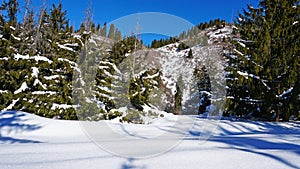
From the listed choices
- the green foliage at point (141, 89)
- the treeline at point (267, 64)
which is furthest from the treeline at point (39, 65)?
the treeline at point (267, 64)

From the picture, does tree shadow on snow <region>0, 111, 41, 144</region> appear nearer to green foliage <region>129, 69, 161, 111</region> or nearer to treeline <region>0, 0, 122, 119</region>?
treeline <region>0, 0, 122, 119</region>

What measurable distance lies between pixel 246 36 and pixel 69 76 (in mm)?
9257

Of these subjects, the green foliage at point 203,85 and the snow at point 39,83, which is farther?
the green foliage at point 203,85

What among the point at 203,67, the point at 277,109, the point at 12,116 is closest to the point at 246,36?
the point at 277,109

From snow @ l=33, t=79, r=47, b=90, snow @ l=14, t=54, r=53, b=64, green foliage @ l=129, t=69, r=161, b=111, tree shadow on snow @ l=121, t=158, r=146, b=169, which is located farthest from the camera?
green foliage @ l=129, t=69, r=161, b=111

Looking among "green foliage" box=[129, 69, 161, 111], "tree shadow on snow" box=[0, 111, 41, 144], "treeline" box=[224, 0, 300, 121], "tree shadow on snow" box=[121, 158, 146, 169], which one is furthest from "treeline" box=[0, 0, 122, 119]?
"tree shadow on snow" box=[121, 158, 146, 169]

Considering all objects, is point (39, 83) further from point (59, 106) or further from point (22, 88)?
point (59, 106)

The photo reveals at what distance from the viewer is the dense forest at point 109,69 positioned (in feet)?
32.4

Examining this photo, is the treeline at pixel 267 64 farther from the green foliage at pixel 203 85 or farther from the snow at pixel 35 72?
the snow at pixel 35 72

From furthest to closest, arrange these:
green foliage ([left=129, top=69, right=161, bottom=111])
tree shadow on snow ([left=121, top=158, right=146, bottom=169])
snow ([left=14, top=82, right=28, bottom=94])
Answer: green foliage ([left=129, top=69, right=161, bottom=111]), snow ([left=14, top=82, right=28, bottom=94]), tree shadow on snow ([left=121, top=158, right=146, bottom=169])

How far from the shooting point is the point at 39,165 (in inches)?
81.2

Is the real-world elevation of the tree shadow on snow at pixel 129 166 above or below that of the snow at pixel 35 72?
below

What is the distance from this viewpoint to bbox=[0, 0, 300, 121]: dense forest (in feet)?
32.4

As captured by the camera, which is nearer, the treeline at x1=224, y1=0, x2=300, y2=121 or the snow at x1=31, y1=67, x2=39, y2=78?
the treeline at x1=224, y1=0, x2=300, y2=121
